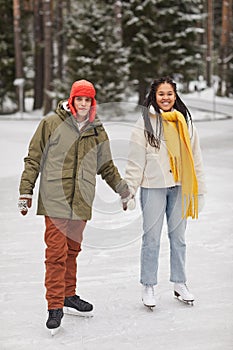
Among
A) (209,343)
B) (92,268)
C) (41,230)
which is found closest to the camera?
(209,343)

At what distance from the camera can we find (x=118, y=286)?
17.3 feet

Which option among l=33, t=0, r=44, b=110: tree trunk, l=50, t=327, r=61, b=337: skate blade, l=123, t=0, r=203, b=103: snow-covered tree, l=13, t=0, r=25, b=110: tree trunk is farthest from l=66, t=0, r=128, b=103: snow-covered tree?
l=50, t=327, r=61, b=337: skate blade

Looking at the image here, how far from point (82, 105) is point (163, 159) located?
0.72 meters

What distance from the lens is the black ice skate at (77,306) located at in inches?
180

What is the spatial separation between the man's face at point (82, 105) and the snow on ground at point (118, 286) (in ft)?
3.88

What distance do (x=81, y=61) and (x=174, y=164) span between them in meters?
20.6

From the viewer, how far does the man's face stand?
13.8 feet

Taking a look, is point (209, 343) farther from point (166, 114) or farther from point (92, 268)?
point (92, 268)

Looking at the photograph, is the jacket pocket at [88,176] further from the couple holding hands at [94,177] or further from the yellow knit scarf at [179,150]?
the yellow knit scarf at [179,150]

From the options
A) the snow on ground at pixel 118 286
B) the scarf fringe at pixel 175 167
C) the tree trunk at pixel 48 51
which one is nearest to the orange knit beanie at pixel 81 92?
the scarf fringe at pixel 175 167

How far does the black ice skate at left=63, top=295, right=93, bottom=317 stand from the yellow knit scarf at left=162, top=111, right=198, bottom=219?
3.39 feet

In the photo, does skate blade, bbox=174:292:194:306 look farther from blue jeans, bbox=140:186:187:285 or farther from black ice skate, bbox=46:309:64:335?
black ice skate, bbox=46:309:64:335

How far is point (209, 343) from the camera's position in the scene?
4.05 m

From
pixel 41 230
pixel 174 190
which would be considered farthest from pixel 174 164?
pixel 41 230
